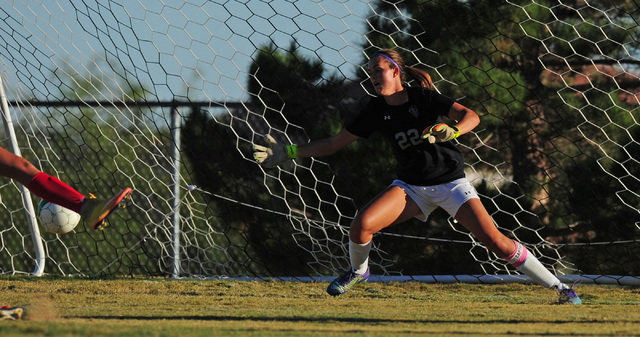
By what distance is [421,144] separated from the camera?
177 inches

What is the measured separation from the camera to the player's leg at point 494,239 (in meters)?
4.35

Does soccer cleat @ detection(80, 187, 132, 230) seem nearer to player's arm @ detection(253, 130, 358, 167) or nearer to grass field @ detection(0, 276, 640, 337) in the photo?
grass field @ detection(0, 276, 640, 337)

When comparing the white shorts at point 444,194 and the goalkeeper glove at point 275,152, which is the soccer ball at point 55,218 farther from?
the white shorts at point 444,194

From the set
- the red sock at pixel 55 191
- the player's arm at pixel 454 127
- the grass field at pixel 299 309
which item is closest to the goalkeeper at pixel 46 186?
the red sock at pixel 55 191

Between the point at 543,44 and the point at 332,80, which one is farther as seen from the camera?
the point at 332,80

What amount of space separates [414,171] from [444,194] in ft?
0.70

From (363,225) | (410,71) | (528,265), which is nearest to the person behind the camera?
(363,225)

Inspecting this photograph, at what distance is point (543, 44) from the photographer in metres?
6.68

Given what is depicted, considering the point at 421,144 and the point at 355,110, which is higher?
the point at 421,144

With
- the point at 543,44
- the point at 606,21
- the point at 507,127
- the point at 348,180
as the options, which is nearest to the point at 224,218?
the point at 348,180

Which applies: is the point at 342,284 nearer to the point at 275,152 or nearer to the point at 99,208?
the point at 275,152

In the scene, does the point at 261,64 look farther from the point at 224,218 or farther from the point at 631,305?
the point at 631,305

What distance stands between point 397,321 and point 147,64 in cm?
342

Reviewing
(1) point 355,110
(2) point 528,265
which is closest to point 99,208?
(2) point 528,265
